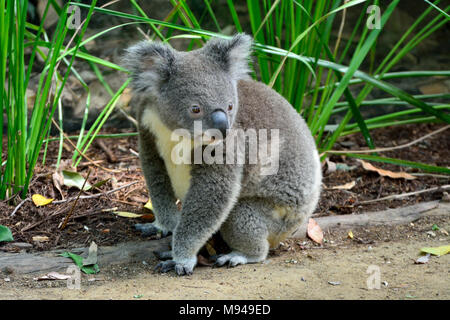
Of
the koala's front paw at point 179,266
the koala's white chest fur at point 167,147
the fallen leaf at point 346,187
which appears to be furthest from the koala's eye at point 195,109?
the fallen leaf at point 346,187

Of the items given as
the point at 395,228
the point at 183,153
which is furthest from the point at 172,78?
the point at 395,228

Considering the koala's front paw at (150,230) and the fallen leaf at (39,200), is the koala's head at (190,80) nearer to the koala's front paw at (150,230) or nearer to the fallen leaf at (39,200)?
the koala's front paw at (150,230)

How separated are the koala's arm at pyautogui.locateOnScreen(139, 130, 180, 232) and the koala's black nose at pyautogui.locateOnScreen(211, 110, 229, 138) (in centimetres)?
81

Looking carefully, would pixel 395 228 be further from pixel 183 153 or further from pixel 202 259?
pixel 183 153

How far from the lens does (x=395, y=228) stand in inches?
186

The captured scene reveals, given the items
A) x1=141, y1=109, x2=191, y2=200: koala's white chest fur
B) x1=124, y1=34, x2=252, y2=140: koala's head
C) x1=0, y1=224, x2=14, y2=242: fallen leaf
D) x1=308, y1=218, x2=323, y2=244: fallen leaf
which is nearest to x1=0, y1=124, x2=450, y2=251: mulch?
x1=0, y1=224, x2=14, y2=242: fallen leaf

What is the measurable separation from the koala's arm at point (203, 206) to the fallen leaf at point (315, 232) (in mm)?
1053

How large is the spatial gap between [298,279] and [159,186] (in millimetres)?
1391

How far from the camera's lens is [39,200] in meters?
4.60

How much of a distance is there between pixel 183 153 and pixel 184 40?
3.50 m

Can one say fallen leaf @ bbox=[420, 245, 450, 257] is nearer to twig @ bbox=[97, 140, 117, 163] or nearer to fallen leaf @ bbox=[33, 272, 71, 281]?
fallen leaf @ bbox=[33, 272, 71, 281]

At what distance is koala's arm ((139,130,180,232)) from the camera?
13.7 feet

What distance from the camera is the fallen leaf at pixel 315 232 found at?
4.58m

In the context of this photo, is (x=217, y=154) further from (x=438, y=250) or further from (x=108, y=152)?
(x=108, y=152)
